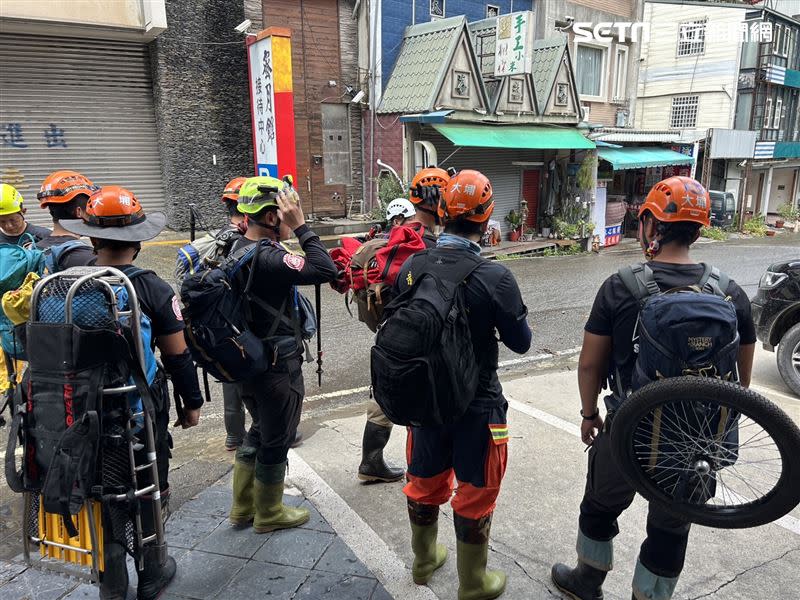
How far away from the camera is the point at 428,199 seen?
3.45 m

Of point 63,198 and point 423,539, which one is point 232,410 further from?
point 423,539

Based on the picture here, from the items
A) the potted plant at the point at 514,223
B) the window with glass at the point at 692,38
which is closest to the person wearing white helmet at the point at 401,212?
the potted plant at the point at 514,223

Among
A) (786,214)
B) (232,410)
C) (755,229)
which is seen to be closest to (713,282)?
(232,410)

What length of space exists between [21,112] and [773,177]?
31.8 metres

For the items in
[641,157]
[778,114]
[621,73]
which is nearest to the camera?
[641,157]

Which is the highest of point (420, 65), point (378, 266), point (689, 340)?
point (420, 65)

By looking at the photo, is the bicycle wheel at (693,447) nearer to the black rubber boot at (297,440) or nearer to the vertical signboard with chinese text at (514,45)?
the black rubber boot at (297,440)

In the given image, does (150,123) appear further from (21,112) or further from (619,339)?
(619,339)

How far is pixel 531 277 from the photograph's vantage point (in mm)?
12312

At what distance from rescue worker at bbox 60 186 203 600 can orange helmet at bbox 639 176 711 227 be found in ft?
7.02

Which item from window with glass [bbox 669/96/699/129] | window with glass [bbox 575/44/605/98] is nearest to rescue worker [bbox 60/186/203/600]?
window with glass [bbox 575/44/605/98]

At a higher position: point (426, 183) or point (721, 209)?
point (426, 183)

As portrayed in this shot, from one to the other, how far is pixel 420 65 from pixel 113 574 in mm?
13461

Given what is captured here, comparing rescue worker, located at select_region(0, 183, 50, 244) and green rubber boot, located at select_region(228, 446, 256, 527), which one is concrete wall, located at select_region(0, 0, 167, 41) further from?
green rubber boot, located at select_region(228, 446, 256, 527)
